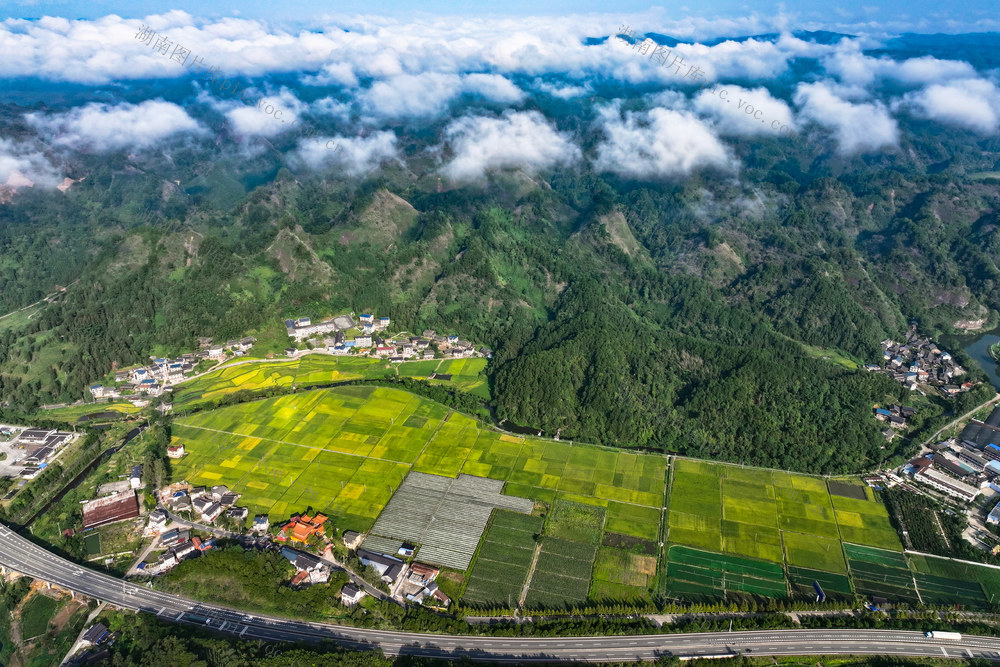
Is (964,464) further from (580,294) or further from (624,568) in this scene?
(580,294)

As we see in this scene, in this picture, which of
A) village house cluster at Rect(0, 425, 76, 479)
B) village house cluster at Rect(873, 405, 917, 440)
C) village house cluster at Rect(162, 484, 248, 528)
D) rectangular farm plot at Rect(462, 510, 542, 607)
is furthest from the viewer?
village house cluster at Rect(873, 405, 917, 440)

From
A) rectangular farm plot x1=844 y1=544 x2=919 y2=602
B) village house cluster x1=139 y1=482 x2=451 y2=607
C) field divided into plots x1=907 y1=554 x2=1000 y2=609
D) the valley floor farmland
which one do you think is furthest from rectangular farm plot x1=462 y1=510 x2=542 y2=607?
field divided into plots x1=907 y1=554 x2=1000 y2=609

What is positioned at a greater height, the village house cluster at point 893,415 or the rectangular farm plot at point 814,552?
the rectangular farm plot at point 814,552

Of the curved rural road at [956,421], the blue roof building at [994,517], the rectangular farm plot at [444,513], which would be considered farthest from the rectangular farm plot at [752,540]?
the curved rural road at [956,421]

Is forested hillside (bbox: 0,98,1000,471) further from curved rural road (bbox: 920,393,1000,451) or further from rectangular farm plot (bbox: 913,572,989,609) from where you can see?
rectangular farm plot (bbox: 913,572,989,609)

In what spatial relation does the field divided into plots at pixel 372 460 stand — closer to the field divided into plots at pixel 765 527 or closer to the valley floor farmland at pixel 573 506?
the valley floor farmland at pixel 573 506

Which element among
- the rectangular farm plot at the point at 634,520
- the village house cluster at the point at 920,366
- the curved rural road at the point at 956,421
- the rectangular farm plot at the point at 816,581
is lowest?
→ the village house cluster at the point at 920,366
